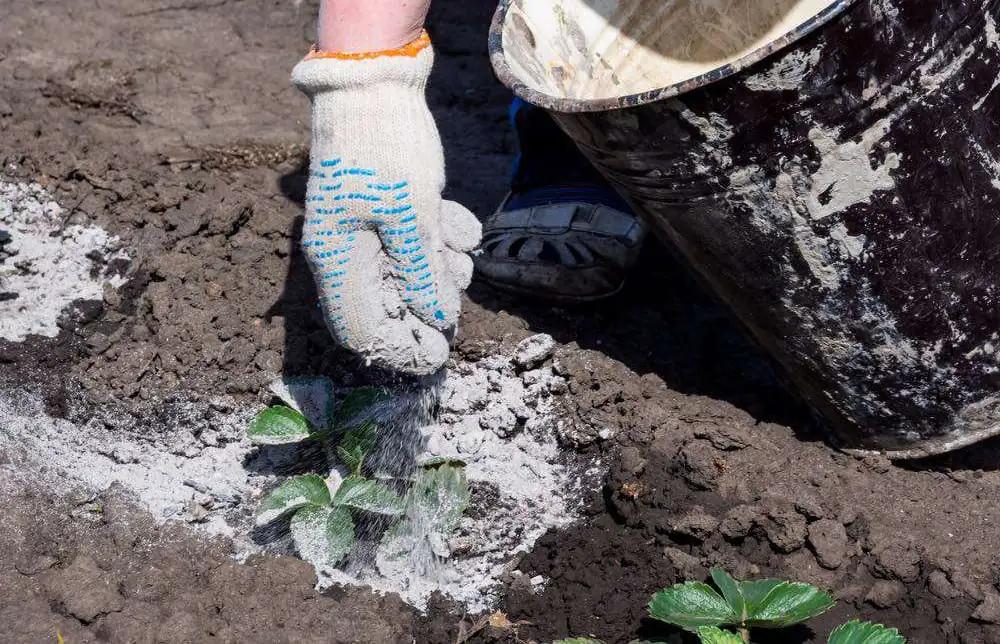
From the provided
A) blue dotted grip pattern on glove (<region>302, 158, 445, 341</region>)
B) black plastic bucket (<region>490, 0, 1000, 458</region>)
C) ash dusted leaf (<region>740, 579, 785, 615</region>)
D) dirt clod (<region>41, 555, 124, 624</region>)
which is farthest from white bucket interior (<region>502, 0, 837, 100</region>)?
dirt clod (<region>41, 555, 124, 624</region>)

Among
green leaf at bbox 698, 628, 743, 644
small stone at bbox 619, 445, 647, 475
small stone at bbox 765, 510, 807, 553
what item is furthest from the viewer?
small stone at bbox 619, 445, 647, 475

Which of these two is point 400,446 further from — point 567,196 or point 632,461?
point 567,196

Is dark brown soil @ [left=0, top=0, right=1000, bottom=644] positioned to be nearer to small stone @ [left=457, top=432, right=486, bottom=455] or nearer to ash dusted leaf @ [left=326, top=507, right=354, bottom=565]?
ash dusted leaf @ [left=326, top=507, right=354, bottom=565]

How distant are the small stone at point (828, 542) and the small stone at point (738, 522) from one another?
10 cm

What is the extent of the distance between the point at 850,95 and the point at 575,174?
1.14 m

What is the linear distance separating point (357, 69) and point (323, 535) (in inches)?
33.2

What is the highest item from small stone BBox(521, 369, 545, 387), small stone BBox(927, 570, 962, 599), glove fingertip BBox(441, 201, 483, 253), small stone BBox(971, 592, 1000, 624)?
glove fingertip BBox(441, 201, 483, 253)

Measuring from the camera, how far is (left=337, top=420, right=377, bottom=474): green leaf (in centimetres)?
210

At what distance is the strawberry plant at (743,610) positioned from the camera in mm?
1661

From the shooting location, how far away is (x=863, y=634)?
1.67 metres

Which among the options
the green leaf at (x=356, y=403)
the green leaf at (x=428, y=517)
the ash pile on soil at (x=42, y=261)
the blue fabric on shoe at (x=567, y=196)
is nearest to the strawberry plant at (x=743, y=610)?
the green leaf at (x=428, y=517)

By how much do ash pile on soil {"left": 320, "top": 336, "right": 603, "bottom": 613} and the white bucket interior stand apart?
22.8 inches

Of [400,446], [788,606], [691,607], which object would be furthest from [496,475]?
[788,606]

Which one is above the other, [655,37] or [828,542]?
[655,37]
